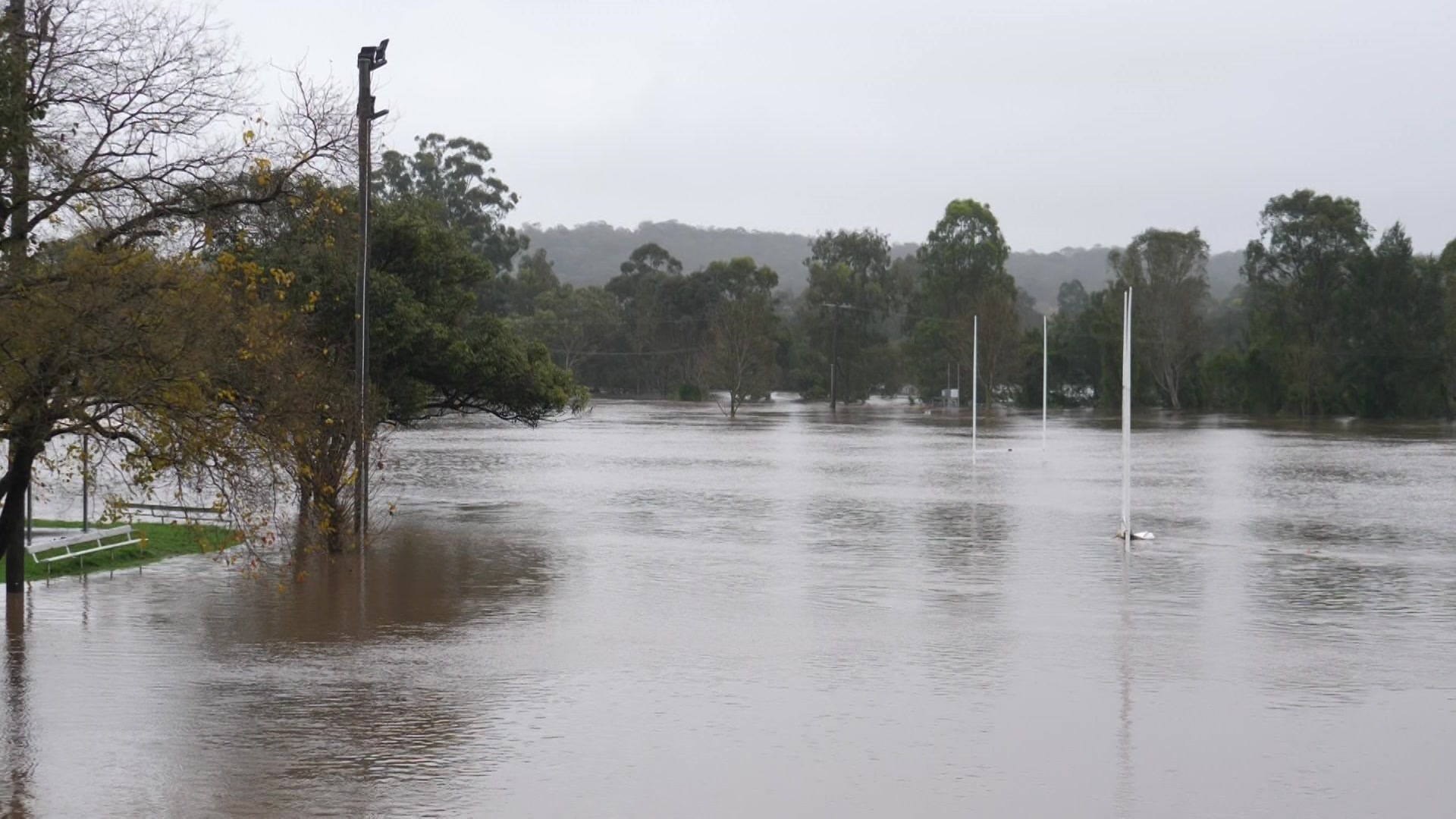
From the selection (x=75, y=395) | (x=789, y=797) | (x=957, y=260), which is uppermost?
(x=957, y=260)

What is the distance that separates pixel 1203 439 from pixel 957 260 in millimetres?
60375

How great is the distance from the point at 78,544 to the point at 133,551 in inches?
34.5

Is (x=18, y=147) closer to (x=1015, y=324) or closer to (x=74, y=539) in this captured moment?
(x=74, y=539)

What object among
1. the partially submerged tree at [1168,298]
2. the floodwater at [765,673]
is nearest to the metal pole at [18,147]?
the floodwater at [765,673]

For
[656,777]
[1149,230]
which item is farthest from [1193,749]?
[1149,230]

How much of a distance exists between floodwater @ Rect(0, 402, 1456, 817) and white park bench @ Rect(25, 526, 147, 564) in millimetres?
675

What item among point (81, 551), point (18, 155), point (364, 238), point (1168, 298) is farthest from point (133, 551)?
point (1168, 298)

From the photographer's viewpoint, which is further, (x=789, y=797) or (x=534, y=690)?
(x=534, y=690)

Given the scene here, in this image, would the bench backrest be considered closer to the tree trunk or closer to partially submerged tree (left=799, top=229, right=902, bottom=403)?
the tree trunk

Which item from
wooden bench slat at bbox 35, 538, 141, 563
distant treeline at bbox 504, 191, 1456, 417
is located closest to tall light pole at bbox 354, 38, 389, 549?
wooden bench slat at bbox 35, 538, 141, 563

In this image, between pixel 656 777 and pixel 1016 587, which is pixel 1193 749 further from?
pixel 1016 587

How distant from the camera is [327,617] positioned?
14.8 meters

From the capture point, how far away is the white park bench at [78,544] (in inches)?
693

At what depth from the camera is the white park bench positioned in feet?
57.8
